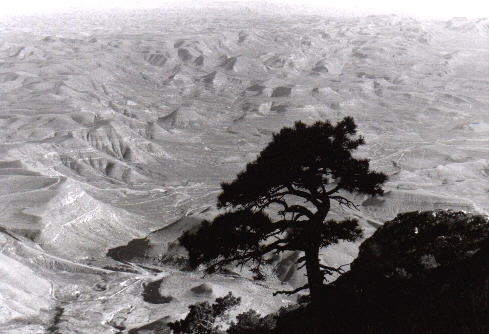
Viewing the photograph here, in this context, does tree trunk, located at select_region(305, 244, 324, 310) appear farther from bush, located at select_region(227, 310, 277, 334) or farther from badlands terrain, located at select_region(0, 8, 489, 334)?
badlands terrain, located at select_region(0, 8, 489, 334)

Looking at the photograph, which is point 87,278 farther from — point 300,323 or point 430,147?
point 430,147

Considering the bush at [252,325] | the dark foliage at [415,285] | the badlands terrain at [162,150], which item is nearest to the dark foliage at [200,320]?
the bush at [252,325]

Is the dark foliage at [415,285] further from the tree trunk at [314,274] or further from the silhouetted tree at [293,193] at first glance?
the silhouetted tree at [293,193]

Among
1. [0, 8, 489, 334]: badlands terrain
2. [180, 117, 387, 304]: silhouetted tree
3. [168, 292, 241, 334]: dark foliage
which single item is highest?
[180, 117, 387, 304]: silhouetted tree

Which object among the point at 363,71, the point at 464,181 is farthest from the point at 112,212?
the point at 363,71

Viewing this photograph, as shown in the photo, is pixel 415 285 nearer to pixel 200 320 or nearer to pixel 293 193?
pixel 293 193

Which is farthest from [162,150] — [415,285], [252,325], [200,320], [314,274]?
[415,285]


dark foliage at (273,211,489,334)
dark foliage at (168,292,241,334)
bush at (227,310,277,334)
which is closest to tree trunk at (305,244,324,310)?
dark foliage at (273,211,489,334)
